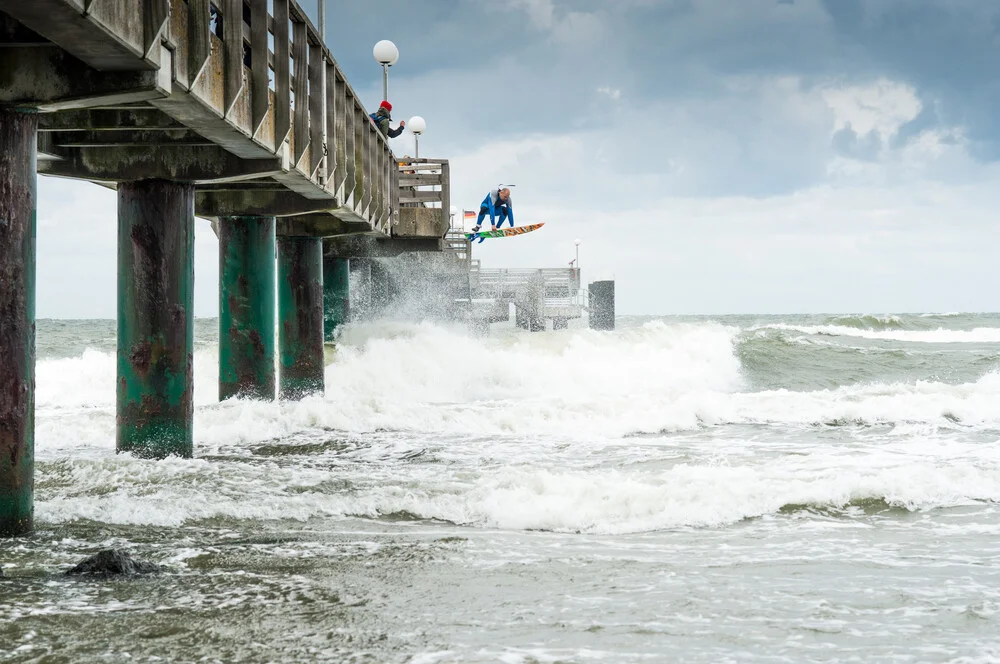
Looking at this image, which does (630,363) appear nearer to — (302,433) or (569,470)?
(302,433)

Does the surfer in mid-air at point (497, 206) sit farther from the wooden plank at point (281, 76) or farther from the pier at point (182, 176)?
the wooden plank at point (281, 76)

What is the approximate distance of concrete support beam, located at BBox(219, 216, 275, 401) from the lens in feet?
50.9

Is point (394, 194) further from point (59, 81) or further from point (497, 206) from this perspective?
point (59, 81)

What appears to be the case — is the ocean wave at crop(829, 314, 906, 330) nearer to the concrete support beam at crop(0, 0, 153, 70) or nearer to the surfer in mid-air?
the surfer in mid-air

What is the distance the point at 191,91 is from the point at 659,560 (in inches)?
209

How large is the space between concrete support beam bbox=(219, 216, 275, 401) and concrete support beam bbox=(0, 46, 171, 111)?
26.4 ft

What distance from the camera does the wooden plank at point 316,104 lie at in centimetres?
1291

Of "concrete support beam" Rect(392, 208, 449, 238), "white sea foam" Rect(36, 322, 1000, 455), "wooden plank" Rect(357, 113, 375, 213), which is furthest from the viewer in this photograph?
"concrete support beam" Rect(392, 208, 449, 238)

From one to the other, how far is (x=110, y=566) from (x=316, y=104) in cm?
827

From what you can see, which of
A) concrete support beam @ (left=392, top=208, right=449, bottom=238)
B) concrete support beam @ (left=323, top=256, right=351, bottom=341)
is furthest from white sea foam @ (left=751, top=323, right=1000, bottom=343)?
concrete support beam @ (left=392, top=208, right=449, bottom=238)

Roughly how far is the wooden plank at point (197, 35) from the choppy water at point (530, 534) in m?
3.79

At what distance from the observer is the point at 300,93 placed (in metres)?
12.0

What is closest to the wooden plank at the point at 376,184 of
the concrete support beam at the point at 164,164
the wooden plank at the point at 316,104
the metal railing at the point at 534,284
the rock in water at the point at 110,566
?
the wooden plank at the point at 316,104

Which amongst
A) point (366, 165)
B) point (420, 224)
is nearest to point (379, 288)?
point (420, 224)
